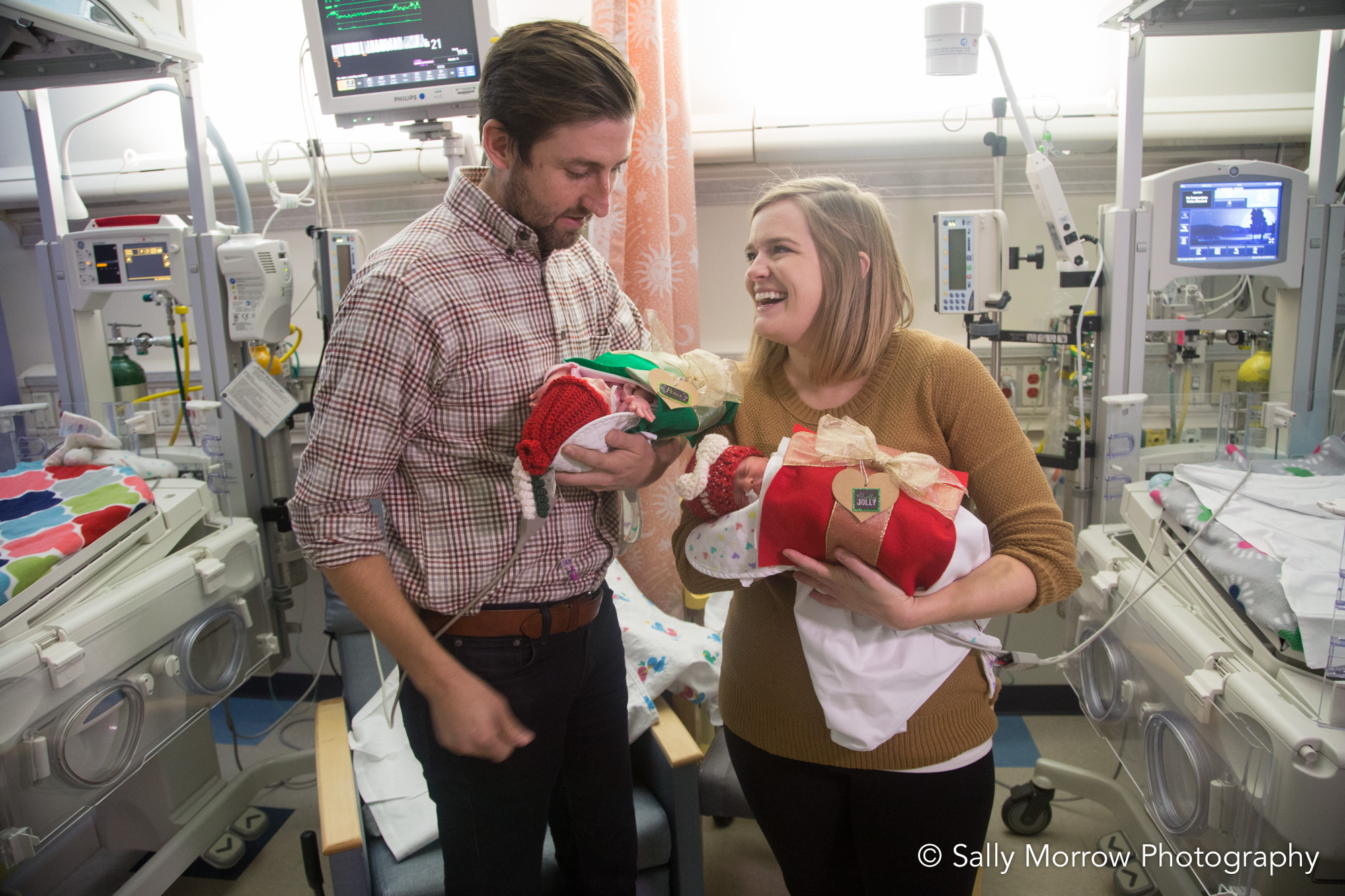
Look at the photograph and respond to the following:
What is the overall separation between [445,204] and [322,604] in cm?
258

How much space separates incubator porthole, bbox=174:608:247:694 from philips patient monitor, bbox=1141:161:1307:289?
2.71 metres

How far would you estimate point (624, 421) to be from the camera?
104 centimetres

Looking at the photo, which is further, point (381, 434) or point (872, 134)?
point (872, 134)

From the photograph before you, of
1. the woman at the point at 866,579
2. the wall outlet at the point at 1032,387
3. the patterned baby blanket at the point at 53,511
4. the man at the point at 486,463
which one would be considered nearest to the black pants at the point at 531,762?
the man at the point at 486,463

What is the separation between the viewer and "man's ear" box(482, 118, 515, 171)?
42.8 inches

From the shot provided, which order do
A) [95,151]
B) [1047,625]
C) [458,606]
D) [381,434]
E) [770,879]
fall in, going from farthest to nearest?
1. [95,151]
2. [1047,625]
3. [770,879]
4. [458,606]
5. [381,434]

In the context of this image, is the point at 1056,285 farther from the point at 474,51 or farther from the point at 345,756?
the point at 345,756

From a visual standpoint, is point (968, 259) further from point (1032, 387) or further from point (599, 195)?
point (599, 195)

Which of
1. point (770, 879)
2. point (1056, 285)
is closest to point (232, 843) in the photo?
point (770, 879)

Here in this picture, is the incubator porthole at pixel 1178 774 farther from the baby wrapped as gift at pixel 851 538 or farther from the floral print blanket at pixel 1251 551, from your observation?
the baby wrapped as gift at pixel 851 538

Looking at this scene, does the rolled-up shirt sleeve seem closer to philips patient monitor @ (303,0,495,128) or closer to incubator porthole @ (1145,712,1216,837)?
philips patient monitor @ (303,0,495,128)

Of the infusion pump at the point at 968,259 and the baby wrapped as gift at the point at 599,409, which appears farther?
the infusion pump at the point at 968,259

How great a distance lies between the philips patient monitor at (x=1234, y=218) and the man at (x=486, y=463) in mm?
1738

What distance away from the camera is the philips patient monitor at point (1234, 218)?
6.85 feet
